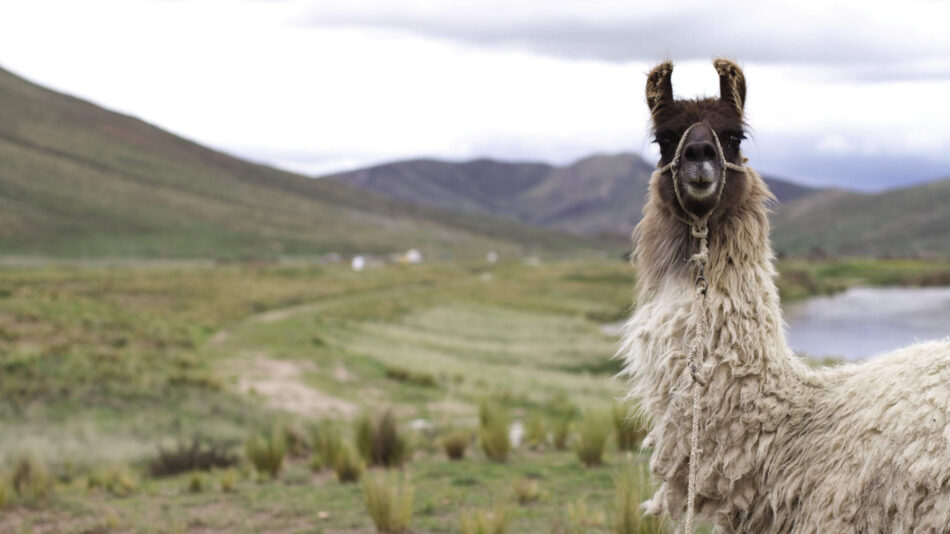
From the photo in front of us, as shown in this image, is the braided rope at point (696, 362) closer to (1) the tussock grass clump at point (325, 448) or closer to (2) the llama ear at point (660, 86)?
(2) the llama ear at point (660, 86)

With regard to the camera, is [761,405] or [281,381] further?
[281,381]

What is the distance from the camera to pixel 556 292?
4962cm

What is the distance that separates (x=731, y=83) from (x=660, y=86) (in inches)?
12.8

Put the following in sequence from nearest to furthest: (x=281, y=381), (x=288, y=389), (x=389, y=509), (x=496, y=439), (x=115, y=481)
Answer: (x=389, y=509) < (x=115, y=481) < (x=496, y=439) < (x=288, y=389) < (x=281, y=381)

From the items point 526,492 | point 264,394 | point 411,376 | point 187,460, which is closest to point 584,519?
point 526,492

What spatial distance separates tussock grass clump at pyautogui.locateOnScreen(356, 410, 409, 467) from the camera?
30.3 feet

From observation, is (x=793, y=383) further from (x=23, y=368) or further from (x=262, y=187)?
(x=262, y=187)

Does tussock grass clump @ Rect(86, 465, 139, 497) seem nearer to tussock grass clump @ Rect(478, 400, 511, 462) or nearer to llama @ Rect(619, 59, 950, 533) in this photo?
tussock grass clump @ Rect(478, 400, 511, 462)

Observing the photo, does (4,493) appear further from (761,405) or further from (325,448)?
(761,405)

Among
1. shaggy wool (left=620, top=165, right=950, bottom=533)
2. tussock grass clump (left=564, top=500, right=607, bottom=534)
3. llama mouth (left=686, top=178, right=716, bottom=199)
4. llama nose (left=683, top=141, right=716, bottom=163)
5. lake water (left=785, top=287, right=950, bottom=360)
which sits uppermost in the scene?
llama nose (left=683, top=141, right=716, bottom=163)

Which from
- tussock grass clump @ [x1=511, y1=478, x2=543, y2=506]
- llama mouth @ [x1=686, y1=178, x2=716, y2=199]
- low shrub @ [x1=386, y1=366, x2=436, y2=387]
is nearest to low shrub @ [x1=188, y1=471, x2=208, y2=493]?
tussock grass clump @ [x1=511, y1=478, x2=543, y2=506]

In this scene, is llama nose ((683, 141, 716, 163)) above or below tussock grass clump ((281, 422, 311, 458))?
above

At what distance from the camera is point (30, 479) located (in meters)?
8.32

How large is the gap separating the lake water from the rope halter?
2027cm
